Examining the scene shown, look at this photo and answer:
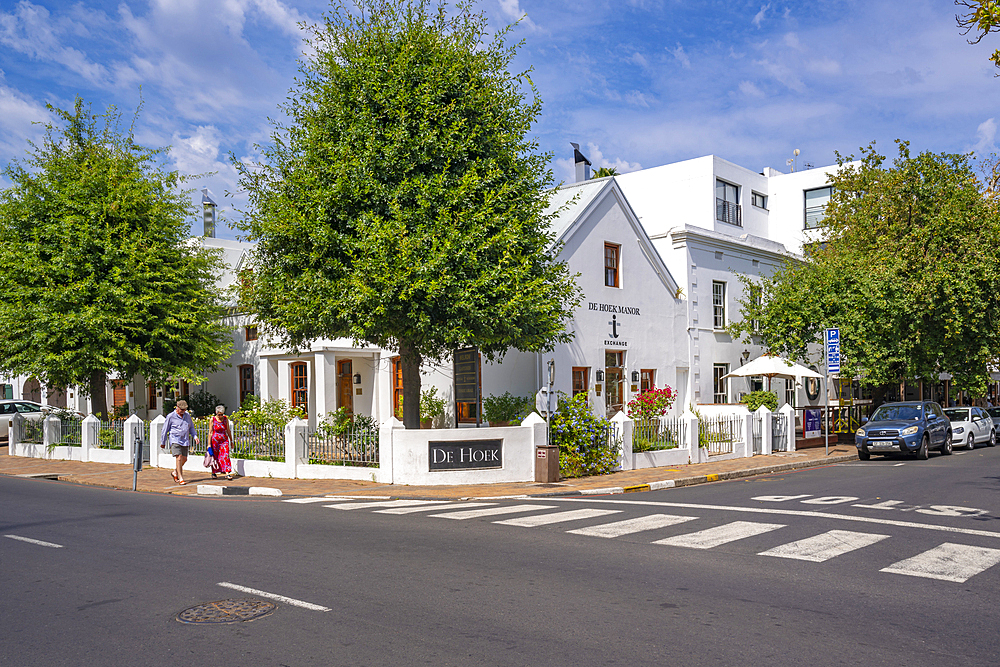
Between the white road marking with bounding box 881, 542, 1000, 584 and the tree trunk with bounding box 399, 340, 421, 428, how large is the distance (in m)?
10.8

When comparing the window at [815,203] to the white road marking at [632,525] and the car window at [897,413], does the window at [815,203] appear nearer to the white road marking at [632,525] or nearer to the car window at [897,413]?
the car window at [897,413]

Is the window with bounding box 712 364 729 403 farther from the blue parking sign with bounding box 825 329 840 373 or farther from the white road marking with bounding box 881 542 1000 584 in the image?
the white road marking with bounding box 881 542 1000 584

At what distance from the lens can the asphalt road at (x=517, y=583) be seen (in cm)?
535

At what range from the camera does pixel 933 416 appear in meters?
22.9

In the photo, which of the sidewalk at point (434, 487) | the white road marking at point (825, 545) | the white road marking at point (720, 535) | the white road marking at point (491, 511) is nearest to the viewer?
the white road marking at point (825, 545)

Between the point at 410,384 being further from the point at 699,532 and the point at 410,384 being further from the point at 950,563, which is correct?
the point at 950,563

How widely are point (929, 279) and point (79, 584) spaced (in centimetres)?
2616

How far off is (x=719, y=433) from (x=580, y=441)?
6.17 metres

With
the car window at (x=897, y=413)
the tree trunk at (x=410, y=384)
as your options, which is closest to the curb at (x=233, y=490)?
the tree trunk at (x=410, y=384)

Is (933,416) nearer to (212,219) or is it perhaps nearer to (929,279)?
(929,279)

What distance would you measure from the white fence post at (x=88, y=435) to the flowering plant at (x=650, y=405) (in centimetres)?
1610

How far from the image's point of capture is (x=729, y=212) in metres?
37.2

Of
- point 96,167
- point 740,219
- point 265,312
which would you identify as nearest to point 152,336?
point 96,167

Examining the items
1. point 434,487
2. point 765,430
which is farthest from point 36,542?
point 765,430
